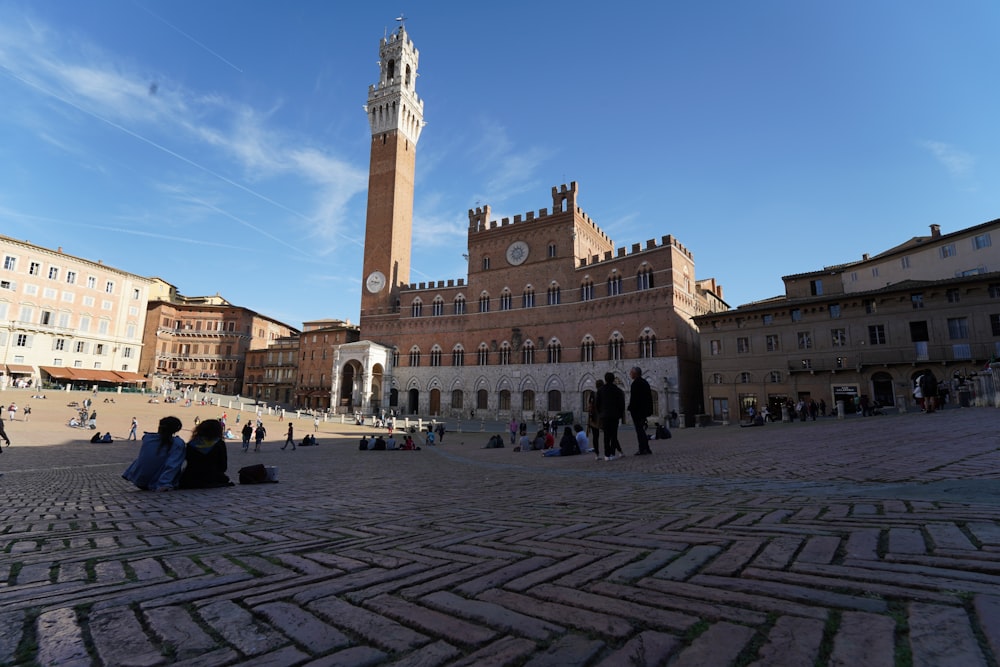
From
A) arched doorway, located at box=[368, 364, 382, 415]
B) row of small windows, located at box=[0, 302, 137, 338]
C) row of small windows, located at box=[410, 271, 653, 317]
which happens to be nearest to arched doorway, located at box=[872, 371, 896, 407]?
row of small windows, located at box=[410, 271, 653, 317]

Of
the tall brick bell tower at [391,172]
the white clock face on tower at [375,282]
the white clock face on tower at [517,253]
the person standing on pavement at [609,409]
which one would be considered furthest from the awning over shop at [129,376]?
the person standing on pavement at [609,409]

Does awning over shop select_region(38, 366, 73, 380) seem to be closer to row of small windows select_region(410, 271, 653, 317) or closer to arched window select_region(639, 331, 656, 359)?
row of small windows select_region(410, 271, 653, 317)

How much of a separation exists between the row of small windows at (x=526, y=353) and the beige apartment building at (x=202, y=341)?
83.6 ft

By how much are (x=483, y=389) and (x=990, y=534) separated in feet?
129

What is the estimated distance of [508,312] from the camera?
1633 inches

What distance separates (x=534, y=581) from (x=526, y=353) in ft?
124

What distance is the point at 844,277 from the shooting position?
32875 millimetres

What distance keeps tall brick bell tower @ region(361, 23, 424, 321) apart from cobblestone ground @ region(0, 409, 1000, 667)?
4480cm

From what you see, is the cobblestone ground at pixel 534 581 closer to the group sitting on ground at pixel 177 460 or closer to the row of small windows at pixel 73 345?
the group sitting on ground at pixel 177 460

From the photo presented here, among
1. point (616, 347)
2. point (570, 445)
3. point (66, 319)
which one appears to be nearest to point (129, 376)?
point (66, 319)

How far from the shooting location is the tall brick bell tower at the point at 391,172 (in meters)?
48.0

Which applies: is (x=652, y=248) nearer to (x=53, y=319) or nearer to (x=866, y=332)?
(x=866, y=332)

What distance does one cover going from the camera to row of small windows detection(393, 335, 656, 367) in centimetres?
3412

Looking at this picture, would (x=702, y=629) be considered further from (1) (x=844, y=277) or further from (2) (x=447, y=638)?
(1) (x=844, y=277)
